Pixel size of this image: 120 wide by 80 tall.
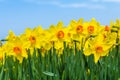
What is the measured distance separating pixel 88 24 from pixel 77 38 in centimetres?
45

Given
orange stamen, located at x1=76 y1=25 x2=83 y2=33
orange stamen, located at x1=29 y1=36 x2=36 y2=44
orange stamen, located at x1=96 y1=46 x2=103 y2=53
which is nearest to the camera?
orange stamen, located at x1=96 y1=46 x2=103 y2=53

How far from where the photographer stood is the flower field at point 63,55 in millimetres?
3938

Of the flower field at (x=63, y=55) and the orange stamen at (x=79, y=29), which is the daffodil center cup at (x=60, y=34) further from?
the orange stamen at (x=79, y=29)

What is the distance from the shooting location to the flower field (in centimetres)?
394

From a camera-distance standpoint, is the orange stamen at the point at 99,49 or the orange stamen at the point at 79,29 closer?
the orange stamen at the point at 99,49

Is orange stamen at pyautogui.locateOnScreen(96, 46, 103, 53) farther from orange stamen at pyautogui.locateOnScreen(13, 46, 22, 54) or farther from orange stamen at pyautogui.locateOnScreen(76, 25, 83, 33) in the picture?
orange stamen at pyautogui.locateOnScreen(13, 46, 22, 54)

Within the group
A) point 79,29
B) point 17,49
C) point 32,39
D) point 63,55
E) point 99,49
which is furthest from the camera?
point 79,29

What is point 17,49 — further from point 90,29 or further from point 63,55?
point 90,29

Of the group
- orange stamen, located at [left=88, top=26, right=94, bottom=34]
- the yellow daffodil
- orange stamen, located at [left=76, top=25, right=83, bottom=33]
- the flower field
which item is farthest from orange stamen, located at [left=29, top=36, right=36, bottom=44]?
orange stamen, located at [left=88, top=26, right=94, bottom=34]

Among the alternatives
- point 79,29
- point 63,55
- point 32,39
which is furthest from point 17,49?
point 79,29

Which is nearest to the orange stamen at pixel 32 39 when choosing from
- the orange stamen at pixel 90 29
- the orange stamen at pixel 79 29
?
the orange stamen at pixel 79 29

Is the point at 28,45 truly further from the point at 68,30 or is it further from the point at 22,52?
the point at 68,30

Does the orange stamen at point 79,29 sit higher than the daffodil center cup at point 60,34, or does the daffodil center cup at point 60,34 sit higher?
the orange stamen at point 79,29

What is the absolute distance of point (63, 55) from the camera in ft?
14.3
